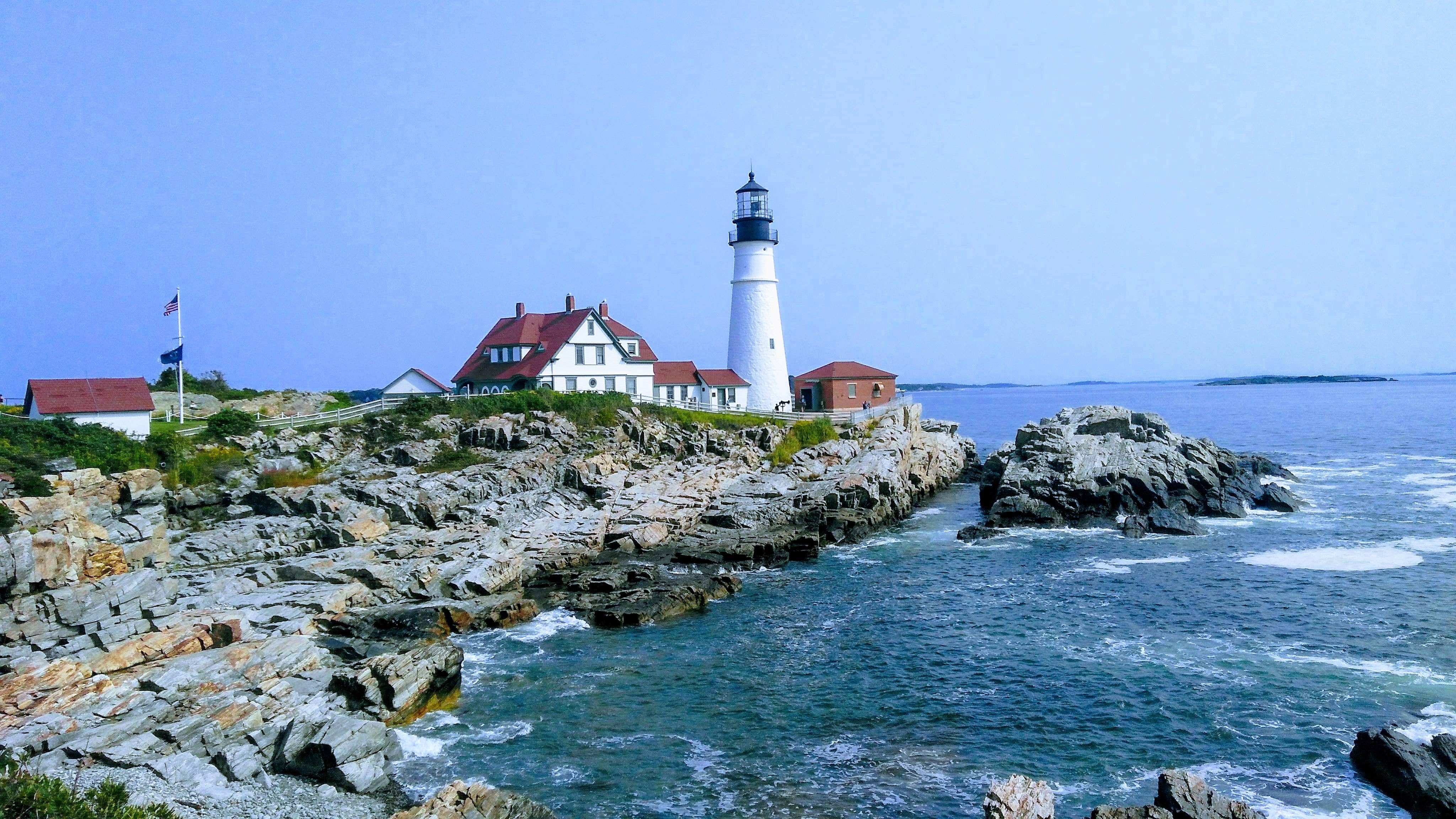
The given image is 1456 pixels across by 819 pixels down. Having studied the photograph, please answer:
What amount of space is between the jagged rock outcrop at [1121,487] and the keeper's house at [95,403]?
114 ft

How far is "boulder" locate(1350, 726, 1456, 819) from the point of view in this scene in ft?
45.2

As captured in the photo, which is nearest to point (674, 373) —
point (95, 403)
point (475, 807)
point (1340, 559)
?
point (95, 403)

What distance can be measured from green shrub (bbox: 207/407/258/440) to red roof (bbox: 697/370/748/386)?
24.9 meters

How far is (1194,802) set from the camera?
12812 millimetres

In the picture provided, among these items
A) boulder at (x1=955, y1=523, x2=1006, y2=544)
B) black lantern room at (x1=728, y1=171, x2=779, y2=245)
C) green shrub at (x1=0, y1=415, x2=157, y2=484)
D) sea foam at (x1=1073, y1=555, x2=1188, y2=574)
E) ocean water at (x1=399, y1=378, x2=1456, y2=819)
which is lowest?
ocean water at (x1=399, y1=378, x2=1456, y2=819)

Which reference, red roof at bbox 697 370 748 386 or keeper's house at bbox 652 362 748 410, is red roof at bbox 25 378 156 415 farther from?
red roof at bbox 697 370 748 386

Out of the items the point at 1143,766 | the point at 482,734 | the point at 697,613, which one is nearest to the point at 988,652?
the point at 1143,766

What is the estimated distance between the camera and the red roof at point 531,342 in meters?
49.6

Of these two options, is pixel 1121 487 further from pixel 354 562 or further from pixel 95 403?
pixel 95 403

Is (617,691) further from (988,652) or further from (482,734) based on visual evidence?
(988,652)

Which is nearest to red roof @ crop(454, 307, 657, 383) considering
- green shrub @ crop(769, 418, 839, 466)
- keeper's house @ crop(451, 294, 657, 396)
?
keeper's house @ crop(451, 294, 657, 396)

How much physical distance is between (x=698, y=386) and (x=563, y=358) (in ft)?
29.8

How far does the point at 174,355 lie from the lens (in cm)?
3738

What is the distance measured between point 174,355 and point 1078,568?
36.7 meters
